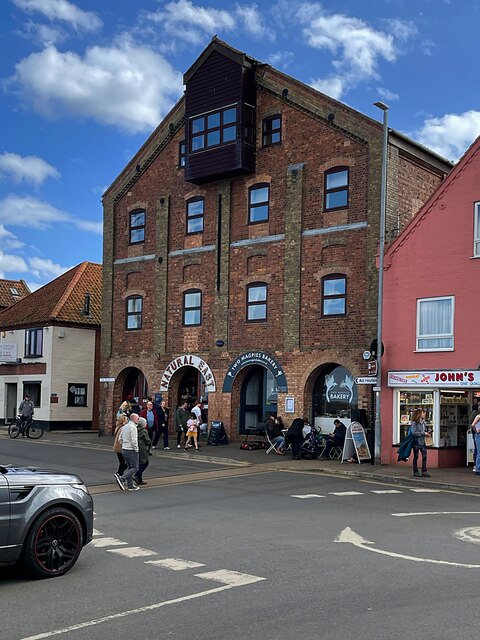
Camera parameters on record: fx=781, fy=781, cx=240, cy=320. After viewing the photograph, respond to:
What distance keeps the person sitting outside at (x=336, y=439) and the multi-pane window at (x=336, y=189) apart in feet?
24.6

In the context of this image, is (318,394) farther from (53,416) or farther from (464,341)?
(53,416)

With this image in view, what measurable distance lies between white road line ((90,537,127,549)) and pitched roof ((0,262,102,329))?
96.2 ft

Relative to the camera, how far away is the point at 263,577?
27.4 feet

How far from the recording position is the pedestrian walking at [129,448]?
54.6 feet

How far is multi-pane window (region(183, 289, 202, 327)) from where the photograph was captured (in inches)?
1206

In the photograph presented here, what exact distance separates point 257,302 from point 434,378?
28.1 ft

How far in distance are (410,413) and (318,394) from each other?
15.7 feet

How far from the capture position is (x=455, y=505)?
48.5ft

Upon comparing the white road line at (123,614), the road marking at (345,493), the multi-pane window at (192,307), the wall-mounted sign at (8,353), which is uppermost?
the multi-pane window at (192,307)

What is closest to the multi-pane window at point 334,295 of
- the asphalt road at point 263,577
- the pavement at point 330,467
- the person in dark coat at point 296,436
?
the person in dark coat at point 296,436

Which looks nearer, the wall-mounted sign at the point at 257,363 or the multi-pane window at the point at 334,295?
the multi-pane window at the point at 334,295

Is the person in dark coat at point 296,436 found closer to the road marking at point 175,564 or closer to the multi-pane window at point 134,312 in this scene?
the multi-pane window at point 134,312

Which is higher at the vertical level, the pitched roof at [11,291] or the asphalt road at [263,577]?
the pitched roof at [11,291]

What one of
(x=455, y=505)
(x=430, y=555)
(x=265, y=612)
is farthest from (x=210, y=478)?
(x=265, y=612)
